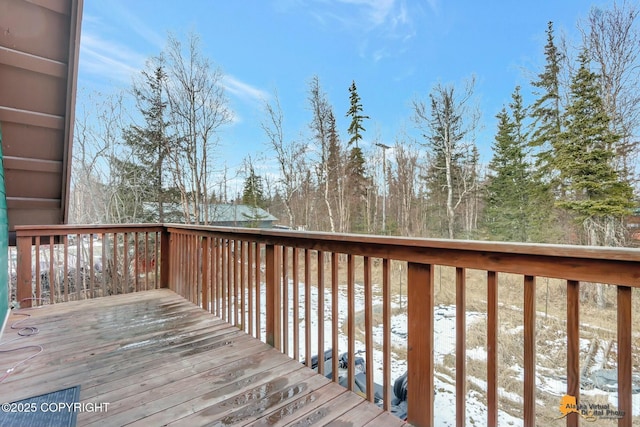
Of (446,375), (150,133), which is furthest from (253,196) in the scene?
(446,375)

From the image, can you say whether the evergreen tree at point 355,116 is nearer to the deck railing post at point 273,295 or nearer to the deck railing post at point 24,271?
the deck railing post at point 24,271

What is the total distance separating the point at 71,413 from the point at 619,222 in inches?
434

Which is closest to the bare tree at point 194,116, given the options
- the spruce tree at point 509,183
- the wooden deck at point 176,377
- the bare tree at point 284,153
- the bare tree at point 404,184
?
the bare tree at point 284,153

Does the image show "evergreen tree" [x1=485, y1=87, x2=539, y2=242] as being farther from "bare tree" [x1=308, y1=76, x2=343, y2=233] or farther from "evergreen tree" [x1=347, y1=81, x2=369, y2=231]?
"bare tree" [x1=308, y1=76, x2=343, y2=233]

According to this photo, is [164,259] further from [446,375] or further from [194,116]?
[194,116]

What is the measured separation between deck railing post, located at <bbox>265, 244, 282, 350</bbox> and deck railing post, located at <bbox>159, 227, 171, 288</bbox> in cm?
233

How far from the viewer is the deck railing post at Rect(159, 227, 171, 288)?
391cm

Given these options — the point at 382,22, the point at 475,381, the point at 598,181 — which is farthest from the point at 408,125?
the point at 475,381

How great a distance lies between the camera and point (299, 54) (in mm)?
11016

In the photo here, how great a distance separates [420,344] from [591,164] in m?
9.83

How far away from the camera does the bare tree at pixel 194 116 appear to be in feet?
29.8

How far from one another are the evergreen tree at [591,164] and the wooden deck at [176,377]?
9.58 metres

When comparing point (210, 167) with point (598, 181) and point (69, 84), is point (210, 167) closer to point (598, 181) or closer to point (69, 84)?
point (69, 84)

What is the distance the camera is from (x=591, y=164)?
8047 millimetres
